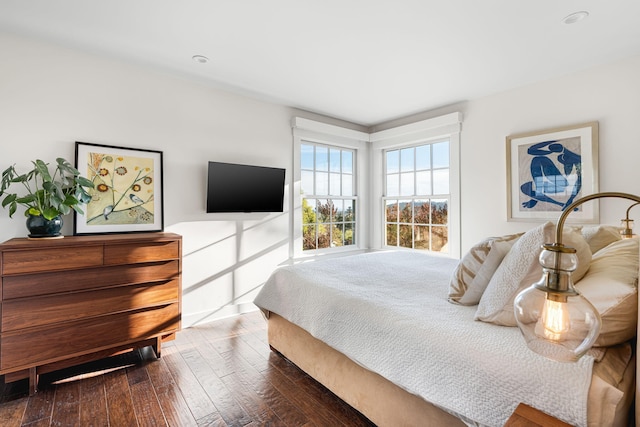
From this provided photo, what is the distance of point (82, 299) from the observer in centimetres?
225

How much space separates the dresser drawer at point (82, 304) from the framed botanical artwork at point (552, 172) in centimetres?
346

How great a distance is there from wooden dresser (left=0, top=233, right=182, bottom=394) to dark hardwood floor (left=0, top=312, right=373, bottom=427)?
0.15 m

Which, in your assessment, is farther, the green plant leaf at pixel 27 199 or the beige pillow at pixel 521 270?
the green plant leaf at pixel 27 199

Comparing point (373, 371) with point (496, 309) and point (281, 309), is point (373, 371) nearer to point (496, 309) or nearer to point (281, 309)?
point (496, 309)

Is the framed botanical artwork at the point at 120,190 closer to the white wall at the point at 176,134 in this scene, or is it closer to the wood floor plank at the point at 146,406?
the white wall at the point at 176,134

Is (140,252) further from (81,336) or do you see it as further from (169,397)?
(169,397)

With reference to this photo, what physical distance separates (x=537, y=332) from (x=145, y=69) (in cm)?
354

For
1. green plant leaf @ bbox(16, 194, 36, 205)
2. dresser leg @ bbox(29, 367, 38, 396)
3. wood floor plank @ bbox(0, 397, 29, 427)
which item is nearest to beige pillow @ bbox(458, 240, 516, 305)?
wood floor plank @ bbox(0, 397, 29, 427)

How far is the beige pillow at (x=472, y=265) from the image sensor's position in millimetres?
1640

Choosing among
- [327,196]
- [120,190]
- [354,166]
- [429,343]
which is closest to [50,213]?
[120,190]

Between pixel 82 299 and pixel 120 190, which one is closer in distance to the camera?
pixel 82 299

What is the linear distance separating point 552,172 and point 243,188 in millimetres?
3161

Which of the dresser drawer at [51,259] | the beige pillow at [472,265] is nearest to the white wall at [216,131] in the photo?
the dresser drawer at [51,259]

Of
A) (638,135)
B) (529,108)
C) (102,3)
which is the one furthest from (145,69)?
(638,135)
